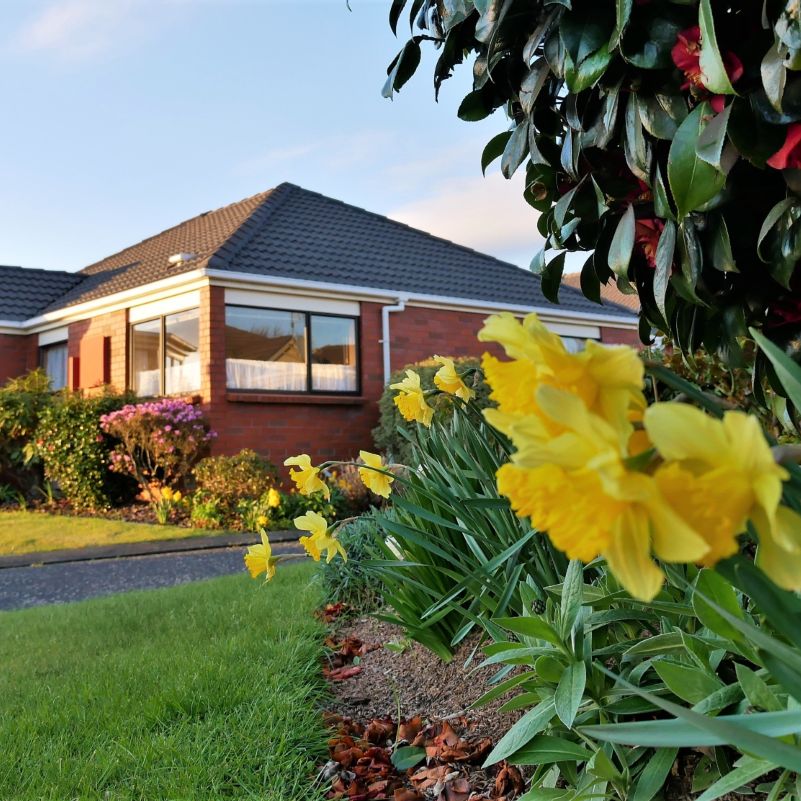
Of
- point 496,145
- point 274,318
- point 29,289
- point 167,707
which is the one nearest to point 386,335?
point 274,318

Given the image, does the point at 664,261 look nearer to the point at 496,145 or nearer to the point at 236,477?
the point at 496,145

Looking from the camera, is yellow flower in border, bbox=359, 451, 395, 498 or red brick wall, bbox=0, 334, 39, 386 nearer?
yellow flower in border, bbox=359, 451, 395, 498

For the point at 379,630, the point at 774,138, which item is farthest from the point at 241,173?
the point at 774,138

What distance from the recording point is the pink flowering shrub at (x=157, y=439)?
390 inches

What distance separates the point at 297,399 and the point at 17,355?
6.66 metres

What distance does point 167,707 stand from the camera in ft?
7.38

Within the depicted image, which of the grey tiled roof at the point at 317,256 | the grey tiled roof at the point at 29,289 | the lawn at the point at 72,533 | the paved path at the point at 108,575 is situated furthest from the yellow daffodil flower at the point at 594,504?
the grey tiled roof at the point at 29,289

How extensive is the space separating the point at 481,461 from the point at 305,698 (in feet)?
3.00

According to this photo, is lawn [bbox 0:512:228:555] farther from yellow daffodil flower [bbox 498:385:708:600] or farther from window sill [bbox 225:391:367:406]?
yellow daffodil flower [bbox 498:385:708:600]

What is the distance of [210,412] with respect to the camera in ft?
34.3

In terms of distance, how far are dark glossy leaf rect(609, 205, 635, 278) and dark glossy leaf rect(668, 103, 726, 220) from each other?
28cm

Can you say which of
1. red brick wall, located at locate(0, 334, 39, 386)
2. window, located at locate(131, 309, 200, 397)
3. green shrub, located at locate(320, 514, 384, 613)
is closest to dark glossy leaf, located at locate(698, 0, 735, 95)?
green shrub, located at locate(320, 514, 384, 613)

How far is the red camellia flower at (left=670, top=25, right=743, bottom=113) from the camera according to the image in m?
1.37

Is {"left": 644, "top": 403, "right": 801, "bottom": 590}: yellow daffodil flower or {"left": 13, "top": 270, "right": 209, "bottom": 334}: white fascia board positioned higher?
{"left": 13, "top": 270, "right": 209, "bottom": 334}: white fascia board
